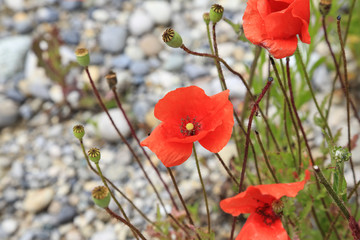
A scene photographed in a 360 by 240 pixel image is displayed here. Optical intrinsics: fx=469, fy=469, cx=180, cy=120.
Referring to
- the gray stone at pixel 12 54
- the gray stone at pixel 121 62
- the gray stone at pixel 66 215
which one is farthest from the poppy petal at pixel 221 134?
the gray stone at pixel 12 54

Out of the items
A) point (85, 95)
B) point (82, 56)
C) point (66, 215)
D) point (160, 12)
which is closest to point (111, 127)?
point (85, 95)

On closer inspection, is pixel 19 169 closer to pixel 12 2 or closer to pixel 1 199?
pixel 1 199

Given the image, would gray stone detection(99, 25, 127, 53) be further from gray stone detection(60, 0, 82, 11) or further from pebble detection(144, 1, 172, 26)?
gray stone detection(60, 0, 82, 11)

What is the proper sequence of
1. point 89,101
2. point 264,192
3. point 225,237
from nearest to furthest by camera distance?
point 264,192, point 225,237, point 89,101

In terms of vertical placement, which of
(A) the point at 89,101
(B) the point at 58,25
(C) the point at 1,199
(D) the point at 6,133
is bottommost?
(C) the point at 1,199

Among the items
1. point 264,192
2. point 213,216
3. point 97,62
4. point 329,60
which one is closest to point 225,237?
point 213,216

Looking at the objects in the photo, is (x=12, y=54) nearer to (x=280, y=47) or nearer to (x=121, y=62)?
(x=121, y=62)

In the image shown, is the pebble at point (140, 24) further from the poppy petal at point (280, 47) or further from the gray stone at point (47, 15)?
the poppy petal at point (280, 47)
